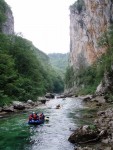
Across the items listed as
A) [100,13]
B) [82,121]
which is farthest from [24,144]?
[100,13]

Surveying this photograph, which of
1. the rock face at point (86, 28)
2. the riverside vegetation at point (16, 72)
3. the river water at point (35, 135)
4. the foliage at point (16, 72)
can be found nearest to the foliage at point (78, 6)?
the rock face at point (86, 28)

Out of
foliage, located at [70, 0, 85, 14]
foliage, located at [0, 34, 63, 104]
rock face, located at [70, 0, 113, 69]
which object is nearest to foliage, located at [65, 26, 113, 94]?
rock face, located at [70, 0, 113, 69]

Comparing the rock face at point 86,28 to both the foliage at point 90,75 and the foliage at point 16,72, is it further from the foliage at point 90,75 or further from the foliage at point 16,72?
the foliage at point 16,72

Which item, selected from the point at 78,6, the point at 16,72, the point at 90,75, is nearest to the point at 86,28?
the point at 78,6

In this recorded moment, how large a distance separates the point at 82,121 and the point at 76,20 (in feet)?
291

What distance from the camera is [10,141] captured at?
2020 centimetres

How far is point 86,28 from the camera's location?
9781 cm

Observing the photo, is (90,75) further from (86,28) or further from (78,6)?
(78,6)

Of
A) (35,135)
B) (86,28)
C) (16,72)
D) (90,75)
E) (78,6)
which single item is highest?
(78,6)

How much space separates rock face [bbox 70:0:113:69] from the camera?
77.7m

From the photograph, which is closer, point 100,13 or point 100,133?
point 100,133

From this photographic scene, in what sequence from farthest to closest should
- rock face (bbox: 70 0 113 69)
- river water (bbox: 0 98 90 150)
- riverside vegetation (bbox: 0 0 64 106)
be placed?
rock face (bbox: 70 0 113 69) → riverside vegetation (bbox: 0 0 64 106) → river water (bbox: 0 98 90 150)

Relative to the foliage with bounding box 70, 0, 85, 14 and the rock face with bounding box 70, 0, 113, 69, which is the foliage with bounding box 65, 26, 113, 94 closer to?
the rock face with bounding box 70, 0, 113, 69

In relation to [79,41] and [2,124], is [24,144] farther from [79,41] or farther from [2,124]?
[79,41]
